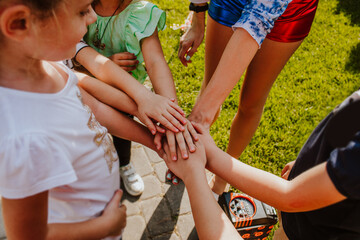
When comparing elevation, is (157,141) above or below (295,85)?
below

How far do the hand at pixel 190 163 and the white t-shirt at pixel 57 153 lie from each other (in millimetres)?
403

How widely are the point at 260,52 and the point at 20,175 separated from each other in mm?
1726

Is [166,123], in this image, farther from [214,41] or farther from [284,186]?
[214,41]

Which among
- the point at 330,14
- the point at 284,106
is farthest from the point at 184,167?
the point at 330,14

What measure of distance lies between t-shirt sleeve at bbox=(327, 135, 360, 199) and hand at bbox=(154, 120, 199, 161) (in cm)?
79

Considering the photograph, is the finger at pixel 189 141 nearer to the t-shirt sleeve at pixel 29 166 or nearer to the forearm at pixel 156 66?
the forearm at pixel 156 66

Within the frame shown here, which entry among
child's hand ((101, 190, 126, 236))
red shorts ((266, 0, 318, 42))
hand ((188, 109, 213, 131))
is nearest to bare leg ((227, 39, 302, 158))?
red shorts ((266, 0, 318, 42))

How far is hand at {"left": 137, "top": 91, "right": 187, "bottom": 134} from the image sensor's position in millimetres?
1756

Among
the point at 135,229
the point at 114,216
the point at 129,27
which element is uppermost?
the point at 129,27

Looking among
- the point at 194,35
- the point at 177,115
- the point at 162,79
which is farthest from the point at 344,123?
the point at 194,35

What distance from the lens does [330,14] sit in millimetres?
5293

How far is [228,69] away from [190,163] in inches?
25.6

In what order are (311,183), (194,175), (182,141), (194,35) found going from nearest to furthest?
(311,183)
(194,175)
(182,141)
(194,35)

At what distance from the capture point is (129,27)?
1960 millimetres
